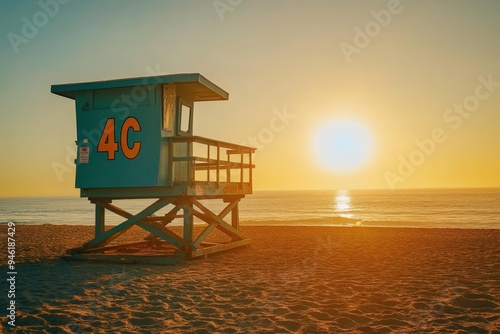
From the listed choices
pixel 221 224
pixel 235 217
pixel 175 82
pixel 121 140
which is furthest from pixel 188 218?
pixel 175 82

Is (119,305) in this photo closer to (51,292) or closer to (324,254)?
(51,292)

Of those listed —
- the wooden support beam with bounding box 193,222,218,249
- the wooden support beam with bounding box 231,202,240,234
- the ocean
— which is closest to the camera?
the wooden support beam with bounding box 193,222,218,249

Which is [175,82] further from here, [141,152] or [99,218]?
[99,218]

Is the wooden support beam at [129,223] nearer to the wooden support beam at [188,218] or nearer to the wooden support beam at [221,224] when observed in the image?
the wooden support beam at [188,218]

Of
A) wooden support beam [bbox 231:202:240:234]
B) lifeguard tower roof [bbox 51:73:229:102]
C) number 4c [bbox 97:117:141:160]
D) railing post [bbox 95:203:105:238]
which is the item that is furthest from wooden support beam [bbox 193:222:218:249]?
lifeguard tower roof [bbox 51:73:229:102]

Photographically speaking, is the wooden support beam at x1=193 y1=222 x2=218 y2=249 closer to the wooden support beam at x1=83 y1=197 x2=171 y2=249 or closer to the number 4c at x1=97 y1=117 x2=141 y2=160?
the wooden support beam at x1=83 y1=197 x2=171 y2=249

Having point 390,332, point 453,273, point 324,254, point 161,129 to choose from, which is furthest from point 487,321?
point 161,129

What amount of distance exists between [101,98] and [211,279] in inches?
232

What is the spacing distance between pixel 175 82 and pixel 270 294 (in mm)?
5827

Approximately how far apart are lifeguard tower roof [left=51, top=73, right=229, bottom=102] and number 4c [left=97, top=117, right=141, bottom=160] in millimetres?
942

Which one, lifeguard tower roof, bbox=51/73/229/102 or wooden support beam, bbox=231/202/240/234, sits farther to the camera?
wooden support beam, bbox=231/202/240/234

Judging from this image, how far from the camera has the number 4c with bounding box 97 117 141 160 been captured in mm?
10602

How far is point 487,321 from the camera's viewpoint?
5.63m

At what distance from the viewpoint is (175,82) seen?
33.9 ft
